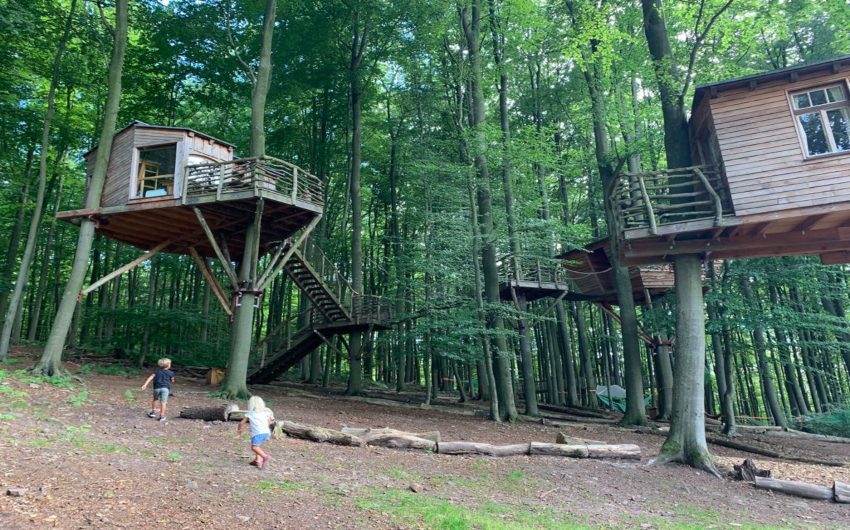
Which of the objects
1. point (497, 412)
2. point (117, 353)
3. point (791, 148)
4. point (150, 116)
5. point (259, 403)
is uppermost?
point (150, 116)

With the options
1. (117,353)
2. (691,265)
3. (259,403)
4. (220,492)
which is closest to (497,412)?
(691,265)

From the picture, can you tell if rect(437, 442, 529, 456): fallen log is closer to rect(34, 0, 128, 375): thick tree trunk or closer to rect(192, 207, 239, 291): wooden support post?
rect(192, 207, 239, 291): wooden support post

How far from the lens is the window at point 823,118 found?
10656mm

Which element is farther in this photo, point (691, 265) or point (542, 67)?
point (542, 67)

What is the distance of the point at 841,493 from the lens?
897 centimetres

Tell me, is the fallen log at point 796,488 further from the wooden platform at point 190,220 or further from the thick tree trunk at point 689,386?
the wooden platform at point 190,220

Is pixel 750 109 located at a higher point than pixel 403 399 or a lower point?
higher

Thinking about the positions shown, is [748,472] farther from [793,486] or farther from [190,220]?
[190,220]

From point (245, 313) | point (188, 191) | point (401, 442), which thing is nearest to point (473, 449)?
point (401, 442)

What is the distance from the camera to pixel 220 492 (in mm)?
6164

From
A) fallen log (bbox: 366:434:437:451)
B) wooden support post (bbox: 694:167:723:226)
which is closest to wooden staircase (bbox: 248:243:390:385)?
fallen log (bbox: 366:434:437:451)

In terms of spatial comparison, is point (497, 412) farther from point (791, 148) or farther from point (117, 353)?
point (117, 353)

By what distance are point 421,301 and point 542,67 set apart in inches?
668

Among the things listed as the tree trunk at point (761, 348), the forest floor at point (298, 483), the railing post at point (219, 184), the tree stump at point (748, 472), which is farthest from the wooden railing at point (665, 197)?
the railing post at point (219, 184)
